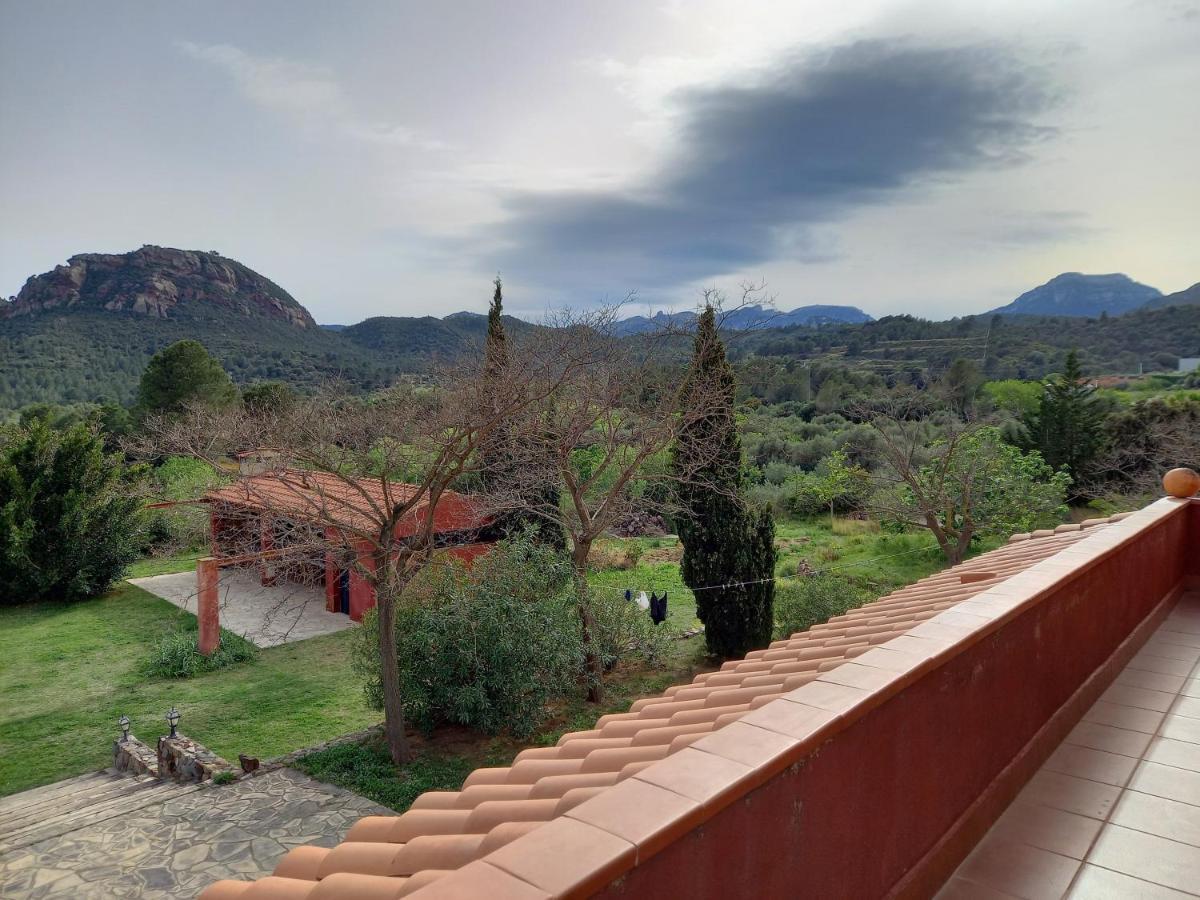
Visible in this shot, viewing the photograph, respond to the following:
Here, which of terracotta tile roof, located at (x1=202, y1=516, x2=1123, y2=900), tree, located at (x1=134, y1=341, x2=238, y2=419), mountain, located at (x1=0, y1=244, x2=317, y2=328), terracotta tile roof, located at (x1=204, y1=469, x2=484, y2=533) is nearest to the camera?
terracotta tile roof, located at (x1=202, y1=516, x2=1123, y2=900)

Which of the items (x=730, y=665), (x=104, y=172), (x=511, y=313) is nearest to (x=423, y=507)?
(x=511, y=313)

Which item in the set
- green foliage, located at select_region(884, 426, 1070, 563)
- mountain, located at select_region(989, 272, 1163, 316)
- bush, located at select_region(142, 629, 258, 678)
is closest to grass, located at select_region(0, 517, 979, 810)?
bush, located at select_region(142, 629, 258, 678)

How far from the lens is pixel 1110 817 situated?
2.57 metres

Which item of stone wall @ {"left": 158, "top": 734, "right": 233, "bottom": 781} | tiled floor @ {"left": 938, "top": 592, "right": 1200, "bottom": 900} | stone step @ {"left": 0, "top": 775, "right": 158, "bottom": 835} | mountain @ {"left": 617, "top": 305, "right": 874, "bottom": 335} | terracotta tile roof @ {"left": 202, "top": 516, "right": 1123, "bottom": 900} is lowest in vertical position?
stone step @ {"left": 0, "top": 775, "right": 158, "bottom": 835}

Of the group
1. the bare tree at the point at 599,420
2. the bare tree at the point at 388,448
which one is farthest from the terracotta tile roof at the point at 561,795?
the bare tree at the point at 599,420

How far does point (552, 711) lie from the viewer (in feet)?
32.8

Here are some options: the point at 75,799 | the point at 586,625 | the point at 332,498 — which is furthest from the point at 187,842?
the point at 586,625

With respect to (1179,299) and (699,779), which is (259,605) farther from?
(1179,299)

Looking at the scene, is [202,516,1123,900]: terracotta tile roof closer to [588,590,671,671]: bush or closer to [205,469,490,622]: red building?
[205,469,490,622]: red building

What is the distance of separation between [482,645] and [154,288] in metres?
56.0

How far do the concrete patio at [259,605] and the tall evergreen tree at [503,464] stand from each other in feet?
12.8

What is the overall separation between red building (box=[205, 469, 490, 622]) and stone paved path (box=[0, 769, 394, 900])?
2.40 m

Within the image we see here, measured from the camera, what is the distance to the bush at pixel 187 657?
461 inches

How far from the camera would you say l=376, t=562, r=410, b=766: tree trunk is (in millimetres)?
7962
